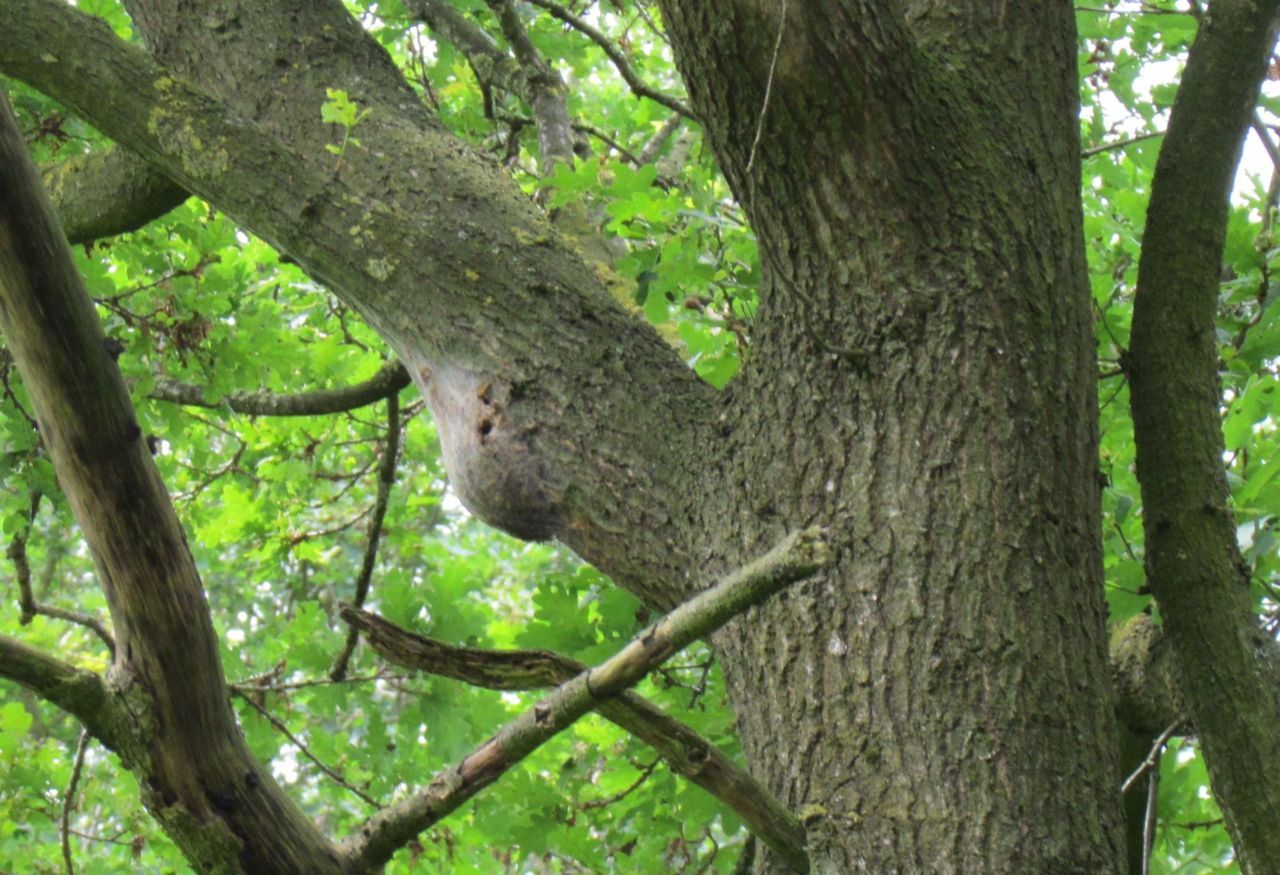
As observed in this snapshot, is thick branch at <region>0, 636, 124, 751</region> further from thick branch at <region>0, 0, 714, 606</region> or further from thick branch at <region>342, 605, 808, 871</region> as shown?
thick branch at <region>0, 0, 714, 606</region>

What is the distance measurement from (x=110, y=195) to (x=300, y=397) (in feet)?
2.30

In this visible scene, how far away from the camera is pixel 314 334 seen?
166 inches

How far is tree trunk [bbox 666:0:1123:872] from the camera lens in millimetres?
1364

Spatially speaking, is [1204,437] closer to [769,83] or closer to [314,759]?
[769,83]

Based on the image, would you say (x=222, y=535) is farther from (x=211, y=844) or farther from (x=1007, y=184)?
(x=1007, y=184)

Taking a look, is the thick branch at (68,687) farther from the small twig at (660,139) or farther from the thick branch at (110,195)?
the small twig at (660,139)

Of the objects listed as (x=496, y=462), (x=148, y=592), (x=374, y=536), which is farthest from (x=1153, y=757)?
(x=374, y=536)

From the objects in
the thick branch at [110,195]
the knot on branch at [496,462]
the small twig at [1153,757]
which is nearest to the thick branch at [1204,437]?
the small twig at [1153,757]

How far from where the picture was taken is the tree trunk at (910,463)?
4.48 feet

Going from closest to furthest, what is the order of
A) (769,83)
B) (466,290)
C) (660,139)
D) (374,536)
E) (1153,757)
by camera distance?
(769,83) → (1153,757) → (466,290) → (374,536) → (660,139)

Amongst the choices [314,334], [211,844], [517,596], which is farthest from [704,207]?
A: [517,596]

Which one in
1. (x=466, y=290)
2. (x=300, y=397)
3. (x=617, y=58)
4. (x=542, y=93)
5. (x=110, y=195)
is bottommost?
(x=466, y=290)

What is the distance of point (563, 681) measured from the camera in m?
1.29

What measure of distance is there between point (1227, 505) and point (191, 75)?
2001 mm
